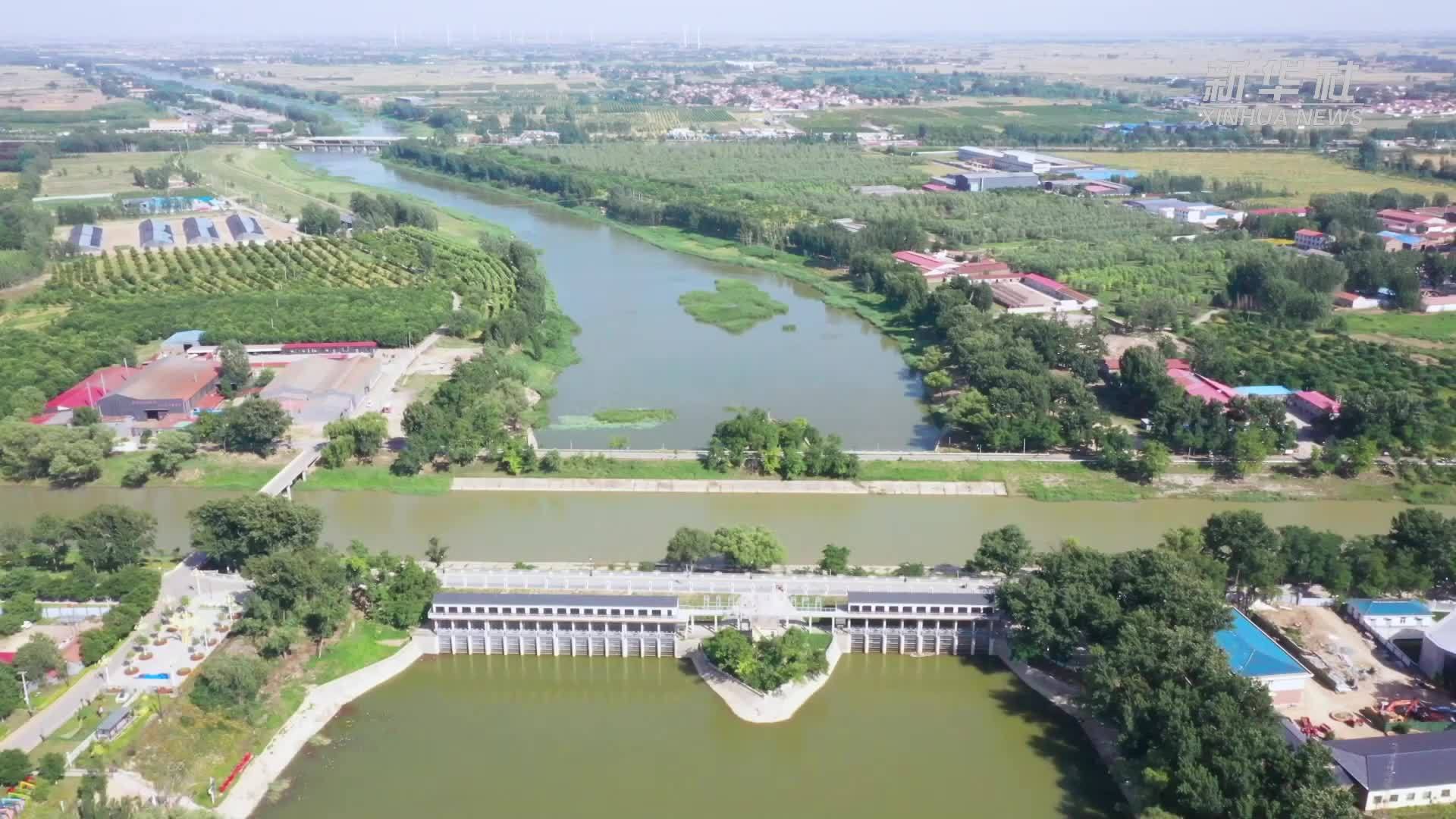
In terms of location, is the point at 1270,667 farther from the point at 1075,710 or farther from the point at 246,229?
the point at 246,229

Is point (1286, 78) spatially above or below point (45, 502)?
above

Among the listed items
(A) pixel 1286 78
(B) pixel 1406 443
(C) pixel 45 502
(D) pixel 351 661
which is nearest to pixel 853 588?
(D) pixel 351 661

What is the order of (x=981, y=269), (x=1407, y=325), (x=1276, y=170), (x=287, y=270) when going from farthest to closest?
(x=1276, y=170)
(x=287, y=270)
(x=981, y=269)
(x=1407, y=325)

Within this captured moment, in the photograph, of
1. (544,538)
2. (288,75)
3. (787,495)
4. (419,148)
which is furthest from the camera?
(288,75)

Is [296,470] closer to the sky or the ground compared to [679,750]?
closer to the sky

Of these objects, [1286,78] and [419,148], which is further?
[1286,78]

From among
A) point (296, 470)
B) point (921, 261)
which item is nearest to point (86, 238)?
point (296, 470)

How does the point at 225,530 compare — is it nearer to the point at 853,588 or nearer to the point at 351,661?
the point at 351,661
